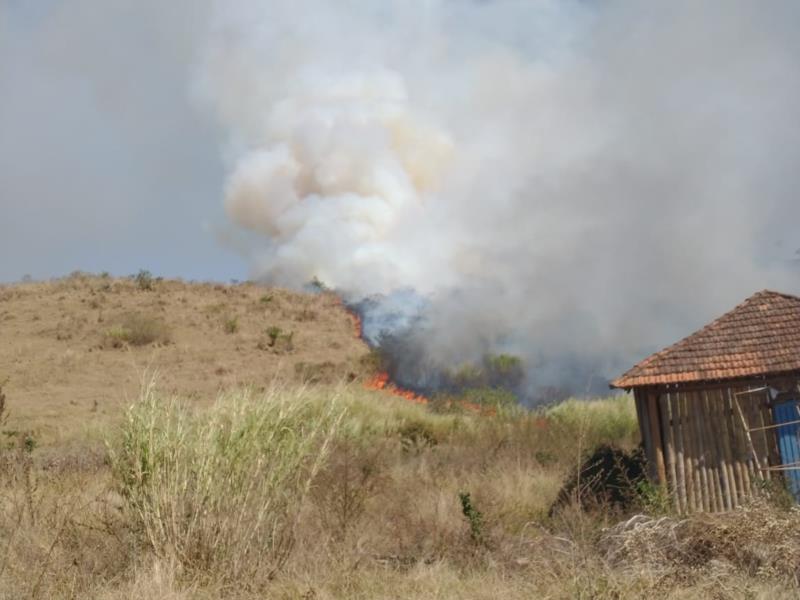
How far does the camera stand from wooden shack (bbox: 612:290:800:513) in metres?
13.1

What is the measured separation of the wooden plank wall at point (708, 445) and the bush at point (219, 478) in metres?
6.91

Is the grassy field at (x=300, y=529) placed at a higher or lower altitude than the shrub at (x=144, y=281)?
lower

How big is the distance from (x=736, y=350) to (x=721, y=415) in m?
1.15

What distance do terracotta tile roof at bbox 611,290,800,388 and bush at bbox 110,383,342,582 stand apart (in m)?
7.28

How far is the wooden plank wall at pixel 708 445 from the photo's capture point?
13.1m

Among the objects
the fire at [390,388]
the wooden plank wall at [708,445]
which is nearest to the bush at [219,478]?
the wooden plank wall at [708,445]

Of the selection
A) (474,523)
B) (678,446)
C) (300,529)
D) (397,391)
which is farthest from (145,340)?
(300,529)

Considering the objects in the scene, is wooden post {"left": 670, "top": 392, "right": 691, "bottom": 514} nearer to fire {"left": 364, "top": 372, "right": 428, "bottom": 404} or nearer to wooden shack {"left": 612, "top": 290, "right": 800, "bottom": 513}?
wooden shack {"left": 612, "top": 290, "right": 800, "bottom": 513}

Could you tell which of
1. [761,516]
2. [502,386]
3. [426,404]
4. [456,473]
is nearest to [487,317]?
[502,386]

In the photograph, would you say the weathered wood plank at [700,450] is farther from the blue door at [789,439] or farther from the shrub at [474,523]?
the shrub at [474,523]

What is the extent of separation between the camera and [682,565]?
788 cm

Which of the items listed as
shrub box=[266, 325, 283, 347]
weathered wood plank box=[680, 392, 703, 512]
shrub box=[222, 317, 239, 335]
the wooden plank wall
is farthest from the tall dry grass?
shrub box=[222, 317, 239, 335]

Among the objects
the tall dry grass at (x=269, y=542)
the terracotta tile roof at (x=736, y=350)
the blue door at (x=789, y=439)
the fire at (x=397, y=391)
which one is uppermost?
the fire at (x=397, y=391)

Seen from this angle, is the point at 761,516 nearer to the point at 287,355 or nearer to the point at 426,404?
the point at 426,404
